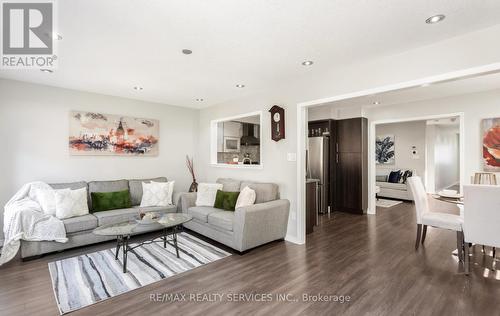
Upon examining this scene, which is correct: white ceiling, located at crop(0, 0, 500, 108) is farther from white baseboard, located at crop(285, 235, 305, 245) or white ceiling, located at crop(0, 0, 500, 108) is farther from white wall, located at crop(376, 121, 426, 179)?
white wall, located at crop(376, 121, 426, 179)

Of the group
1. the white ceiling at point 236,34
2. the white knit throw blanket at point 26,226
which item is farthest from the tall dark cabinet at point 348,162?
the white knit throw blanket at point 26,226

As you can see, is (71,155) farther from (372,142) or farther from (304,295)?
(372,142)

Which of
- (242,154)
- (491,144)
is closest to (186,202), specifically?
(242,154)

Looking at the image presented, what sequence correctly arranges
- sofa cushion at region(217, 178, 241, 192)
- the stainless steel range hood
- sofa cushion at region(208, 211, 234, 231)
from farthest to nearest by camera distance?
1. the stainless steel range hood
2. sofa cushion at region(217, 178, 241, 192)
3. sofa cushion at region(208, 211, 234, 231)

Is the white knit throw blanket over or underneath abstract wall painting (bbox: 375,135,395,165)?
underneath

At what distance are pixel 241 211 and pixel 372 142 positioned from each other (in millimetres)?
3966

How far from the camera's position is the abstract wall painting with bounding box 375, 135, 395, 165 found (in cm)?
838

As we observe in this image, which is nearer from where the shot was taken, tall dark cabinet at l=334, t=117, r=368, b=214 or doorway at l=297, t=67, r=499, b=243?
doorway at l=297, t=67, r=499, b=243

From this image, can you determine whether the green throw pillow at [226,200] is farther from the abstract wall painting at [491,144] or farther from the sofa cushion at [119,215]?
the abstract wall painting at [491,144]

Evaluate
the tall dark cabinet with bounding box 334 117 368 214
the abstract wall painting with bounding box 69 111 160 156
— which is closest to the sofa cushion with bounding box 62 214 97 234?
the abstract wall painting with bounding box 69 111 160 156

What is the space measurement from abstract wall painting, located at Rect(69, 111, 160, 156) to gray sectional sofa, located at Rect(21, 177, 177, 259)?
24.4 inches

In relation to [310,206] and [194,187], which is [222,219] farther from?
[194,187]

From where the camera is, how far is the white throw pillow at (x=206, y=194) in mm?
4258

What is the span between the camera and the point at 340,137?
5812 millimetres
